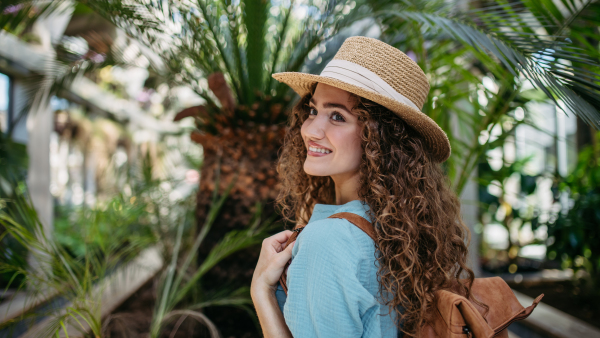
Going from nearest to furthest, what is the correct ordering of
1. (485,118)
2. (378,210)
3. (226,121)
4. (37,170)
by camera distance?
(378,210)
(485,118)
(226,121)
(37,170)

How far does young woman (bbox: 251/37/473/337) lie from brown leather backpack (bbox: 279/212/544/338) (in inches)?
1.3

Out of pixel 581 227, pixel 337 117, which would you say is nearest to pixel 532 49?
pixel 337 117

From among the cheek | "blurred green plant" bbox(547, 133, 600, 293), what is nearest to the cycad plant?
the cheek

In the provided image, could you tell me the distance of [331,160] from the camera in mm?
1210

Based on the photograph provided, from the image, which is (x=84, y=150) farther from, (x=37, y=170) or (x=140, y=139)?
(x=37, y=170)

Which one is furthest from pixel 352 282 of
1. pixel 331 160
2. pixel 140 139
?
pixel 140 139

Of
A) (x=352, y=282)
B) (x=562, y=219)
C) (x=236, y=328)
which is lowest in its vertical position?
(x=236, y=328)

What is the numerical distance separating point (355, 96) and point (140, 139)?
936cm

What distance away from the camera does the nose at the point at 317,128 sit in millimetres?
1205

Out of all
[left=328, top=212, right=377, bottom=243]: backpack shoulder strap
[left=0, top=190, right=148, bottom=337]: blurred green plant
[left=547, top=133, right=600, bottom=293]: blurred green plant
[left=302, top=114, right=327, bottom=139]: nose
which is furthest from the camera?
[left=547, top=133, right=600, bottom=293]: blurred green plant

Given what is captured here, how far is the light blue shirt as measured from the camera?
954mm

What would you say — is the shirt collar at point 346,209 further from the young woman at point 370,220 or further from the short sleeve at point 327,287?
the short sleeve at point 327,287

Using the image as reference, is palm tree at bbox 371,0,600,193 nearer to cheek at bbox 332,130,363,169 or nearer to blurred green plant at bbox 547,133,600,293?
cheek at bbox 332,130,363,169

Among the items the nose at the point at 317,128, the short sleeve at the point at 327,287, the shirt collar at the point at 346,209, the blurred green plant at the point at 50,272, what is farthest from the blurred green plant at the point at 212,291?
the short sleeve at the point at 327,287
